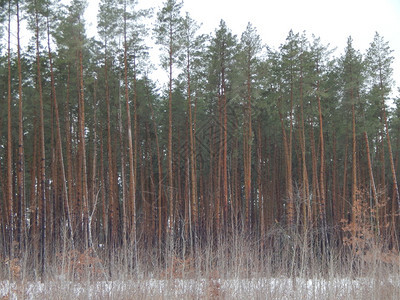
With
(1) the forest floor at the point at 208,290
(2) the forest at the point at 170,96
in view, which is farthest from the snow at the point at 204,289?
(2) the forest at the point at 170,96

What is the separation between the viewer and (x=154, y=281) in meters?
8.83

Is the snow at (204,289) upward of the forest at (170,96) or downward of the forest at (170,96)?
downward

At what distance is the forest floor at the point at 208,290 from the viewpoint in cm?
802

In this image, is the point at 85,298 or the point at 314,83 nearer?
the point at 85,298

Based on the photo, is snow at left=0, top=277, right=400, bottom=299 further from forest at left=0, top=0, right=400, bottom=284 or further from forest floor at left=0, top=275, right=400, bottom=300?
forest at left=0, top=0, right=400, bottom=284

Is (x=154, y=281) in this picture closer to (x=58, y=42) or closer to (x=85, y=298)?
(x=85, y=298)

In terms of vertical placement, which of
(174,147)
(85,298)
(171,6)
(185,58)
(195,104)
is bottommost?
(85,298)

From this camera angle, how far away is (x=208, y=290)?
8.27 m

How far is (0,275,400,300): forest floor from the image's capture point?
8.02 metres

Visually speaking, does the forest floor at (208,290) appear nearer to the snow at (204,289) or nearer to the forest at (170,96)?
the snow at (204,289)

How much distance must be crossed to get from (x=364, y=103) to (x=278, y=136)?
7.69 metres

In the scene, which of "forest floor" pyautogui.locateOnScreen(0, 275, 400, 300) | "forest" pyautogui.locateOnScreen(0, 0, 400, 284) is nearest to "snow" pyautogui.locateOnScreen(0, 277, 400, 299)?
"forest floor" pyautogui.locateOnScreen(0, 275, 400, 300)

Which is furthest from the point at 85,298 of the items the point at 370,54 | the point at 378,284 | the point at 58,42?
the point at 370,54

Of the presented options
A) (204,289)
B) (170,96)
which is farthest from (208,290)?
(170,96)
